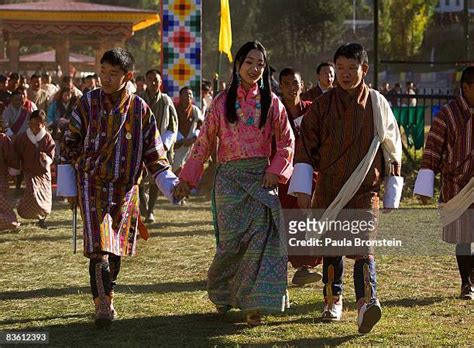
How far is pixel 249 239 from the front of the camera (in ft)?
22.2

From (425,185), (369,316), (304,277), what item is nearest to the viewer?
(369,316)

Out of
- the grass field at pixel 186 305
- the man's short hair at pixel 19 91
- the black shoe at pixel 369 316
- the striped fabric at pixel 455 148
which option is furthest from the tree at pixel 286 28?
the black shoe at pixel 369 316

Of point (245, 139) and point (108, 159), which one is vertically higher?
point (245, 139)

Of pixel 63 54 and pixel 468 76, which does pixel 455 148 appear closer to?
pixel 468 76

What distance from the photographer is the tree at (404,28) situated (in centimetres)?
4634

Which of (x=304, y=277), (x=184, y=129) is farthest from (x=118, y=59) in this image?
(x=184, y=129)

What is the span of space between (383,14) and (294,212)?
142 feet

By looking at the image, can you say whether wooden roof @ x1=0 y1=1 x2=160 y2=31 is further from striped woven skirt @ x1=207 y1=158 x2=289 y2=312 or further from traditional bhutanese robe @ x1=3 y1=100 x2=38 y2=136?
striped woven skirt @ x1=207 y1=158 x2=289 y2=312

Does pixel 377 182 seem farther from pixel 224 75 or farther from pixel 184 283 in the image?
pixel 224 75

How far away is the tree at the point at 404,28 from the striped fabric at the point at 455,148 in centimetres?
3870

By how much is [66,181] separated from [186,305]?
132cm

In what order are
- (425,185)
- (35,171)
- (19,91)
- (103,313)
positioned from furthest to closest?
1. (19,91)
2. (35,171)
3. (425,185)
4. (103,313)

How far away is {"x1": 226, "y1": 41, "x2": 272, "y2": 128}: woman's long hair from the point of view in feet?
22.3

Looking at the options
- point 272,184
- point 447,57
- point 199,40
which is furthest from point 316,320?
point 447,57
